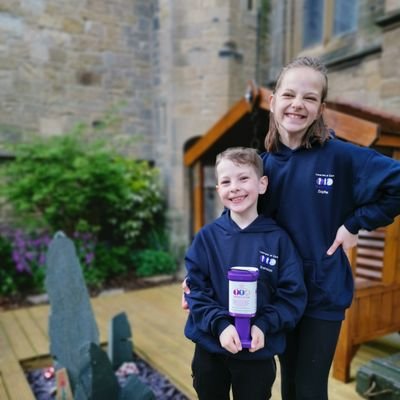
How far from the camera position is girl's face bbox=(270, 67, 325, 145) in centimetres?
136

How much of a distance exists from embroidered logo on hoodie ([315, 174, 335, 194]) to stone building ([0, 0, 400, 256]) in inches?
171

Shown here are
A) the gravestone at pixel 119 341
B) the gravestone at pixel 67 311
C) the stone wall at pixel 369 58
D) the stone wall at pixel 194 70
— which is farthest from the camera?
the stone wall at pixel 194 70

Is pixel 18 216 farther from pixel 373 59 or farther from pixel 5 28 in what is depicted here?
pixel 373 59

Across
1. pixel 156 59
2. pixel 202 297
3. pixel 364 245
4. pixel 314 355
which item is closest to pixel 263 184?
pixel 202 297

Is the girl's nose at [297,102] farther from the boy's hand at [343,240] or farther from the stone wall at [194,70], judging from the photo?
the stone wall at [194,70]

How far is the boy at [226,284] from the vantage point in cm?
133

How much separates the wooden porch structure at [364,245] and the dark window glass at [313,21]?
10.1ft

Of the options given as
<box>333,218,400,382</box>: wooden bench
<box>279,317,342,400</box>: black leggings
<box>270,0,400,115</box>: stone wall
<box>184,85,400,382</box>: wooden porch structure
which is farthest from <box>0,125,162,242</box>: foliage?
<box>279,317,342,400</box>: black leggings

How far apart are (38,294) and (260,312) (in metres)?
4.60

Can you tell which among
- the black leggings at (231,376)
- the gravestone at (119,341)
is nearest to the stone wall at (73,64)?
the gravestone at (119,341)

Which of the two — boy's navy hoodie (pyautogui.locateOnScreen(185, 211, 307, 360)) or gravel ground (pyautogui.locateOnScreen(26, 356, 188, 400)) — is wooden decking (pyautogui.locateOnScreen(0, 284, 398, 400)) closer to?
gravel ground (pyautogui.locateOnScreen(26, 356, 188, 400))

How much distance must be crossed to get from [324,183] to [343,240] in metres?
0.21

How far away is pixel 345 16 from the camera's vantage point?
5.54m

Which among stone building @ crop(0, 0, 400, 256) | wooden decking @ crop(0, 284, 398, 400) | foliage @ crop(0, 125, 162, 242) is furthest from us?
stone building @ crop(0, 0, 400, 256)
